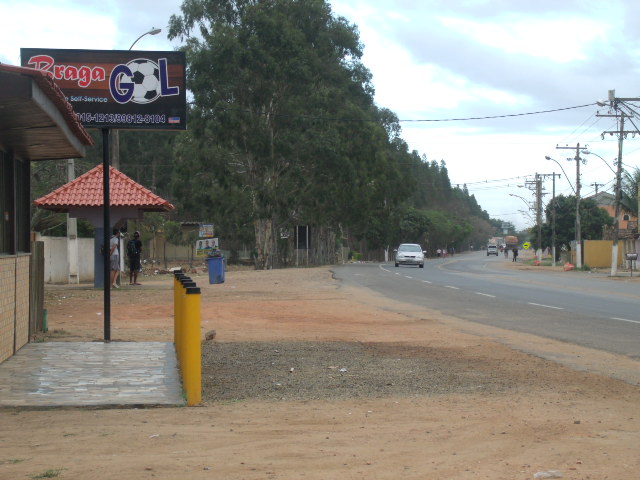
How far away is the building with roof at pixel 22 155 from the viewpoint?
7.46 metres

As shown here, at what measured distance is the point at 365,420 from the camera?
293 inches

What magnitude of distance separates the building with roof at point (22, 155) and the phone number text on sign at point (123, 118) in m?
1.11

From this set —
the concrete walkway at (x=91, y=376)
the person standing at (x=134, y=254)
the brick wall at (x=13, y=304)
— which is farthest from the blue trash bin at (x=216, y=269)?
the brick wall at (x=13, y=304)

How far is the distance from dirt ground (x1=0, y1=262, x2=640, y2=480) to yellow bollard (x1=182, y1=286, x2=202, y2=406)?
182 mm

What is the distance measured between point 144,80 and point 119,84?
476 mm

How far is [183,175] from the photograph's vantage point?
165ft

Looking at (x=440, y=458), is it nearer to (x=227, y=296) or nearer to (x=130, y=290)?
(x=227, y=296)

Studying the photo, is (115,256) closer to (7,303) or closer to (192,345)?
(7,303)

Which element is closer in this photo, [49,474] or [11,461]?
[49,474]

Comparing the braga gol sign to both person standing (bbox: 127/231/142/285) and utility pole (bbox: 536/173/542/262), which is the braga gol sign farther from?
utility pole (bbox: 536/173/542/262)

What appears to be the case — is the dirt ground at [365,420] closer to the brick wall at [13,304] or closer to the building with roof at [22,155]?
the brick wall at [13,304]

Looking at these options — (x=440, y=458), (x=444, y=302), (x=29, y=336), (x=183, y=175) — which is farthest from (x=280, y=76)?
(x=440, y=458)

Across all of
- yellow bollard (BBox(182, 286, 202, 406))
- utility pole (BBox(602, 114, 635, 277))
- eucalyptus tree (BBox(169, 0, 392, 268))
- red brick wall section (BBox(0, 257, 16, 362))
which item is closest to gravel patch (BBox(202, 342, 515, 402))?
yellow bollard (BBox(182, 286, 202, 406))

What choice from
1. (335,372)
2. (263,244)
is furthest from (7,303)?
(263,244)
